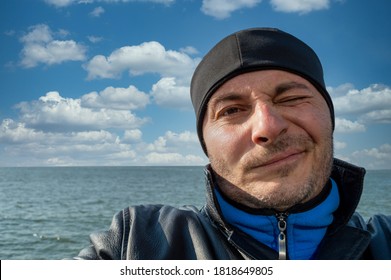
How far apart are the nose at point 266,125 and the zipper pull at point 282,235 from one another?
37cm

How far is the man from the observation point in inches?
72.7

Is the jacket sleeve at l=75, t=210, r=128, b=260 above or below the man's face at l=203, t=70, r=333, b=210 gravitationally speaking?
below

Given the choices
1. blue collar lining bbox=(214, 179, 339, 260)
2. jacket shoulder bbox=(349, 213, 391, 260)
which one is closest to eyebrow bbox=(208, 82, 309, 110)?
blue collar lining bbox=(214, 179, 339, 260)

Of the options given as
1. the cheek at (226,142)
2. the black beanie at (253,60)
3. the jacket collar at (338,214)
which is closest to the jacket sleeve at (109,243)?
the jacket collar at (338,214)

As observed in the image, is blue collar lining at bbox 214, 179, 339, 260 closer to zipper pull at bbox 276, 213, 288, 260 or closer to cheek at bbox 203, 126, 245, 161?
zipper pull at bbox 276, 213, 288, 260

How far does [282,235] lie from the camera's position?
191 cm

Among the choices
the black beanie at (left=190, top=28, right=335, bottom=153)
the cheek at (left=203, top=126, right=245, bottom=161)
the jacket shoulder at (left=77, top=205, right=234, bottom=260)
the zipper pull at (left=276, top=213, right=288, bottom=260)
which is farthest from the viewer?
the black beanie at (left=190, top=28, right=335, bottom=153)

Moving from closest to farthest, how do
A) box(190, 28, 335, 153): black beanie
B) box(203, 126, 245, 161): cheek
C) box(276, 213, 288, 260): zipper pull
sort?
box(276, 213, 288, 260): zipper pull → box(203, 126, 245, 161): cheek → box(190, 28, 335, 153): black beanie

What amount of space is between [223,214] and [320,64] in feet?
3.56

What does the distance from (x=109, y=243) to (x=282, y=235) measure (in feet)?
2.64

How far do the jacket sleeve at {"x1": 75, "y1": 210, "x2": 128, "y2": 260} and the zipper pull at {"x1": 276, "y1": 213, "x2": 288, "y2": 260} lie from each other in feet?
2.36

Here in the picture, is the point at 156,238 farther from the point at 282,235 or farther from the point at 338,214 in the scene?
the point at 338,214
